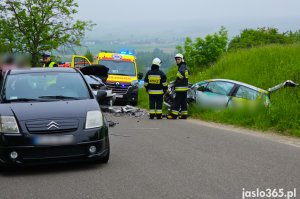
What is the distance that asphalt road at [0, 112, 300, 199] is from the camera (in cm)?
683

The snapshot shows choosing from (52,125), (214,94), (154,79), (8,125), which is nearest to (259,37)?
(214,94)

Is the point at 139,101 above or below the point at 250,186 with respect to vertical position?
below

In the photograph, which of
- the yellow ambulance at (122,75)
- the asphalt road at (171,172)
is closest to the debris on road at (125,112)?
the yellow ambulance at (122,75)

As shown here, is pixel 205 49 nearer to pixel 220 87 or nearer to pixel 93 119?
pixel 220 87

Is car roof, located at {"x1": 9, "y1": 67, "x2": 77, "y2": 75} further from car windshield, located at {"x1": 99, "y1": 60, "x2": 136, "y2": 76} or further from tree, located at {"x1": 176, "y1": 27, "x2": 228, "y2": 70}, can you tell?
tree, located at {"x1": 176, "y1": 27, "x2": 228, "y2": 70}

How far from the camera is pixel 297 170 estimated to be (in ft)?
26.8

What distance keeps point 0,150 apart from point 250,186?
138 inches

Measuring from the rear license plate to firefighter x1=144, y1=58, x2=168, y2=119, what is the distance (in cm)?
932

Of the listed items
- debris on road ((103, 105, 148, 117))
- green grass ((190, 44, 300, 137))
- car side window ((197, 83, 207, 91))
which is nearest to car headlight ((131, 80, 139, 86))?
green grass ((190, 44, 300, 137))

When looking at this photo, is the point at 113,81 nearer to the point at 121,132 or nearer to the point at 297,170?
the point at 121,132

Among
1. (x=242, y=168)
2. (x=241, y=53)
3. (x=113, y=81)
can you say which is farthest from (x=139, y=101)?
(x=242, y=168)

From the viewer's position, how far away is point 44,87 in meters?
9.16

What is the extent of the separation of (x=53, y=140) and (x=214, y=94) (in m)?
10.2

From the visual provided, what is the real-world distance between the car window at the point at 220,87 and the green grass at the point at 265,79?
27.3 inches
